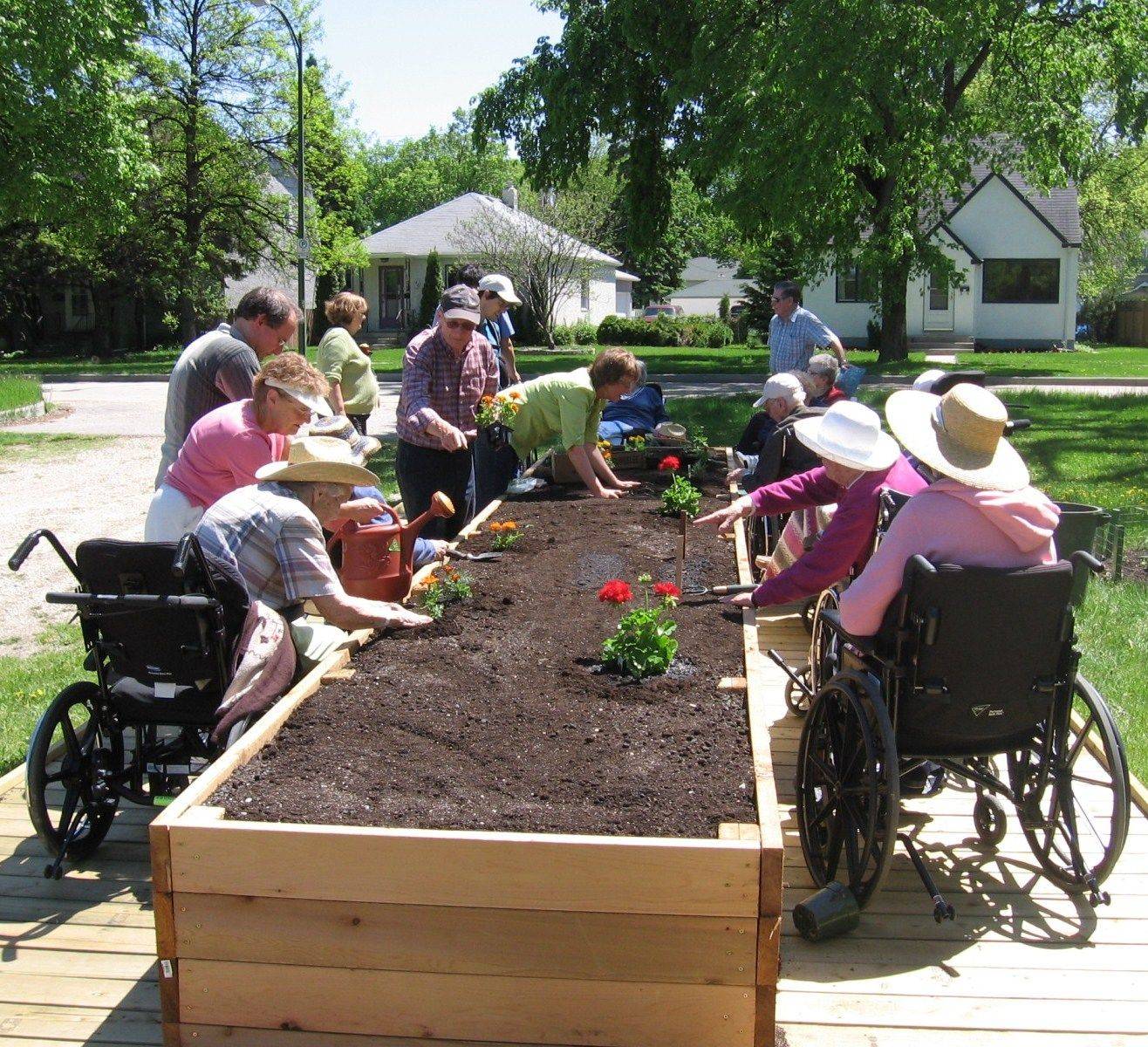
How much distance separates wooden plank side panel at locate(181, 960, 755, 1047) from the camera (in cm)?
266

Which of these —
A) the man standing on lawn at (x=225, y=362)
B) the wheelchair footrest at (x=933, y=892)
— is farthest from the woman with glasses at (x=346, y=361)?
the wheelchair footrest at (x=933, y=892)

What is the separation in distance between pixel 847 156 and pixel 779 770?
13219 millimetres

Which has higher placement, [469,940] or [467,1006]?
[469,940]

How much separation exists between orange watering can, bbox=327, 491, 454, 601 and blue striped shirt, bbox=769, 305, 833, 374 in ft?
16.4

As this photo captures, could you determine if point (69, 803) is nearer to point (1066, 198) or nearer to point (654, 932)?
point (654, 932)

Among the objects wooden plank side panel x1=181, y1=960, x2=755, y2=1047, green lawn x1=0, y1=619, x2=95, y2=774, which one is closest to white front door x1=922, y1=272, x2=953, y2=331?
green lawn x1=0, y1=619, x2=95, y2=774

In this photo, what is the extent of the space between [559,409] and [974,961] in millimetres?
4470

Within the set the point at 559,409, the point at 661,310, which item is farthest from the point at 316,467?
the point at 661,310

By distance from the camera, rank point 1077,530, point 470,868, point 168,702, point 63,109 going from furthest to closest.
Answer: point 63,109
point 1077,530
point 168,702
point 470,868

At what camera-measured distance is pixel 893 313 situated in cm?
2500

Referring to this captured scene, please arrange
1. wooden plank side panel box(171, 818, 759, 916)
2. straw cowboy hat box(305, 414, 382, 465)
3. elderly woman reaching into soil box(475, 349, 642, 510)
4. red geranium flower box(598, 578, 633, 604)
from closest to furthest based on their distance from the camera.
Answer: wooden plank side panel box(171, 818, 759, 916) < red geranium flower box(598, 578, 633, 604) < straw cowboy hat box(305, 414, 382, 465) < elderly woman reaching into soil box(475, 349, 642, 510)

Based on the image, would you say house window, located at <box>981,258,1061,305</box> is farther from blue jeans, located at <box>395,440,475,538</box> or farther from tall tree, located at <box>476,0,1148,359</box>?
blue jeans, located at <box>395,440,475,538</box>

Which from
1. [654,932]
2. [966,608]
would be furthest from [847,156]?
[654,932]

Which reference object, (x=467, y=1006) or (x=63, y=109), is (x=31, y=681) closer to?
(x=467, y=1006)
